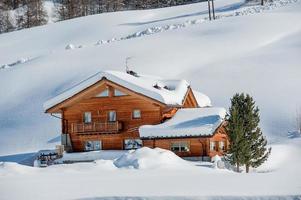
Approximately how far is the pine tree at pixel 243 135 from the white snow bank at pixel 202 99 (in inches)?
525

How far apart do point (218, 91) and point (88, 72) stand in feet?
38.9

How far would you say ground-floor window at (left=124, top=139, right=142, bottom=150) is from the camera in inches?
1410

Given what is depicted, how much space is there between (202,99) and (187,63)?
9.16m

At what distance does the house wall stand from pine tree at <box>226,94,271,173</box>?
8.34 metres

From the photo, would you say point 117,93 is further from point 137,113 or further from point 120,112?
point 137,113

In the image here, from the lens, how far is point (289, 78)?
44.7 m

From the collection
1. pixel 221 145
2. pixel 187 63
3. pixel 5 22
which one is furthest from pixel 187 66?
pixel 5 22

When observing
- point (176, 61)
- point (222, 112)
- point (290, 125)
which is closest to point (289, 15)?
point (176, 61)

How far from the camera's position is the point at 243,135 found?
27.6 metres

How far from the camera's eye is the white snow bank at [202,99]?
4172 cm

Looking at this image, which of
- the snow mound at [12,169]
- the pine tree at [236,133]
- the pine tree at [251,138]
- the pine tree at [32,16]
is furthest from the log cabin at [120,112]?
the pine tree at [32,16]

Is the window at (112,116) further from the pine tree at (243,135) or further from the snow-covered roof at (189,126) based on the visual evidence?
the pine tree at (243,135)

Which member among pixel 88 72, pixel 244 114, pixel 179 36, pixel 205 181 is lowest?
pixel 205 181

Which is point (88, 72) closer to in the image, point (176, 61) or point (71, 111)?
point (176, 61)
